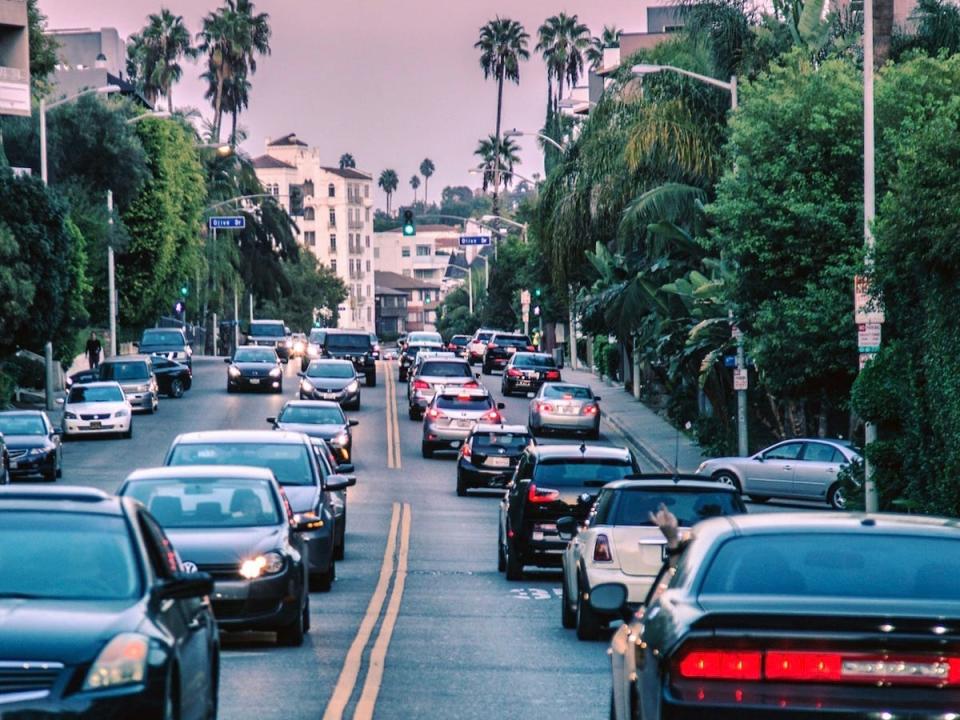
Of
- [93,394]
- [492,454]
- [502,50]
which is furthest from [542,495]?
[502,50]

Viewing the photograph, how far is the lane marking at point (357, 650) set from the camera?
41.1 feet

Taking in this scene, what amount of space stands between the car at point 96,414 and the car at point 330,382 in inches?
240

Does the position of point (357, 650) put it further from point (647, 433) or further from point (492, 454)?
point (647, 433)

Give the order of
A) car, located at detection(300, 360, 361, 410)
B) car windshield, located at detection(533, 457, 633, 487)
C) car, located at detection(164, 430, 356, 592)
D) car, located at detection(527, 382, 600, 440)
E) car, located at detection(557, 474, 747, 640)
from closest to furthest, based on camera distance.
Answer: car, located at detection(557, 474, 747, 640)
car, located at detection(164, 430, 356, 592)
car windshield, located at detection(533, 457, 633, 487)
car, located at detection(527, 382, 600, 440)
car, located at detection(300, 360, 361, 410)

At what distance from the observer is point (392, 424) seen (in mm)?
55875

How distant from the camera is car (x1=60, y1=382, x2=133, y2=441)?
163 ft

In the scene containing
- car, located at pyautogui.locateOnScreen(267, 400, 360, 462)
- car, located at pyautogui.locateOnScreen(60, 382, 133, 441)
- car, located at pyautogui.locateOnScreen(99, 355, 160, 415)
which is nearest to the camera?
car, located at pyautogui.locateOnScreen(267, 400, 360, 462)

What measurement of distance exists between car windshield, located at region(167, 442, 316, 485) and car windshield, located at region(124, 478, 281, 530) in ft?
14.1

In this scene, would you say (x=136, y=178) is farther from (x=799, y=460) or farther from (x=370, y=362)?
(x=799, y=460)

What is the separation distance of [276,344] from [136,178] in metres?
13.9

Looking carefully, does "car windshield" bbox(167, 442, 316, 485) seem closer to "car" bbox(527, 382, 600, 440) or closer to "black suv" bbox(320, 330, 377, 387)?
"car" bbox(527, 382, 600, 440)

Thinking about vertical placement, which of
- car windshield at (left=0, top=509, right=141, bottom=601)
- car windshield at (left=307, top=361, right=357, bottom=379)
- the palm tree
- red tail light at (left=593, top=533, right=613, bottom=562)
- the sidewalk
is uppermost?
the palm tree

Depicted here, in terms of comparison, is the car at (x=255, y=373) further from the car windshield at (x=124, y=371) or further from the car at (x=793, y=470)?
the car at (x=793, y=470)

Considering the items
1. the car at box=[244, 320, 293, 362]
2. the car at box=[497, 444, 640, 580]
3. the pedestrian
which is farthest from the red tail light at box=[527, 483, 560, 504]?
the car at box=[244, 320, 293, 362]
